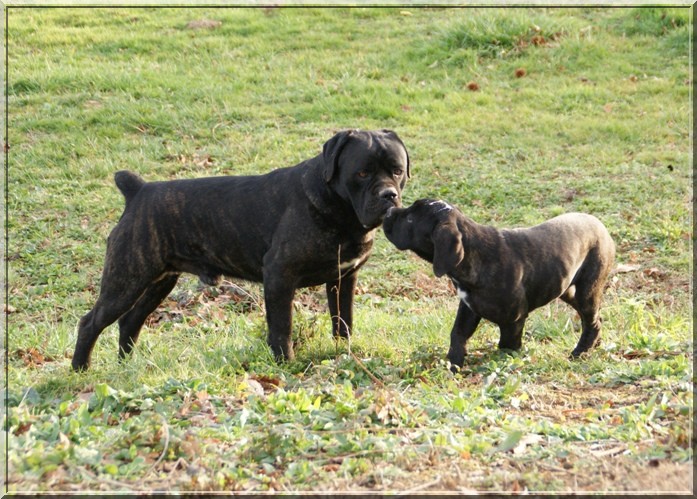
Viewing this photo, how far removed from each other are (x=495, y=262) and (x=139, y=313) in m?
3.09

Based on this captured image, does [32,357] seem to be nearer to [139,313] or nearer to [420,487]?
[139,313]

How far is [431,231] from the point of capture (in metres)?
6.53

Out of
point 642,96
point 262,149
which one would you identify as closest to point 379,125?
point 262,149

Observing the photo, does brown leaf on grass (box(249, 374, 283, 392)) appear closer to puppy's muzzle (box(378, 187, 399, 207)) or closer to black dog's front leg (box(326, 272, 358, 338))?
black dog's front leg (box(326, 272, 358, 338))

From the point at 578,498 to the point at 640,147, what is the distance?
10040mm

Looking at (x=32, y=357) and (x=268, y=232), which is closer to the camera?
(x=268, y=232)

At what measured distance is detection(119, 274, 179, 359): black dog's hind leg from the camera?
777 cm

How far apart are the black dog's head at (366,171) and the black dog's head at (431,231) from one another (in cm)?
11

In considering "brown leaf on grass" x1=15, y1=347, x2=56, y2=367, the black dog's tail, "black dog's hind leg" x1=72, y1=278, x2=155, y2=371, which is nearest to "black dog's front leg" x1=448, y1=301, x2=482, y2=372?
"black dog's hind leg" x1=72, y1=278, x2=155, y2=371

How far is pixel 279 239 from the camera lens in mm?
6902

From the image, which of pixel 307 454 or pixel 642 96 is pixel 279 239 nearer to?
pixel 307 454

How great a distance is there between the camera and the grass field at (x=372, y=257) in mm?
4395

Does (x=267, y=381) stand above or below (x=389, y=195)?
below

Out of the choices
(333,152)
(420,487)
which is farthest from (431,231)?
(420,487)
